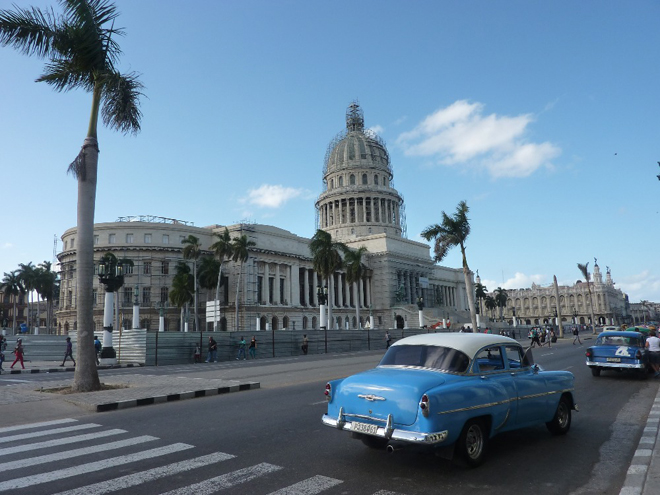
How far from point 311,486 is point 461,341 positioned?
112 inches

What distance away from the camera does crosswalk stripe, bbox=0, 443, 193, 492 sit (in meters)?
5.84

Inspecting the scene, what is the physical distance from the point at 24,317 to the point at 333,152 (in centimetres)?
8048

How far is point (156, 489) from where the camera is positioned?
5516 mm

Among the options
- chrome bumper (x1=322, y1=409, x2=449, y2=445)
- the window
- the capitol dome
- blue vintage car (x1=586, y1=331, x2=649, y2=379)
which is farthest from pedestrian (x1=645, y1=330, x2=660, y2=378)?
the capitol dome

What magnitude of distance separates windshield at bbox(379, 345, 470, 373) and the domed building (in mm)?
30430

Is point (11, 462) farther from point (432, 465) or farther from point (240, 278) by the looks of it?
point (240, 278)

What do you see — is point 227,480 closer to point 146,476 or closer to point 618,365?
point 146,476

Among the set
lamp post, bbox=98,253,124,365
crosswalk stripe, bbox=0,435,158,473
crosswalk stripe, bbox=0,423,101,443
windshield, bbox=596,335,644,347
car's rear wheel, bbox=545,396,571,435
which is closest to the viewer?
crosswalk stripe, bbox=0,435,158,473

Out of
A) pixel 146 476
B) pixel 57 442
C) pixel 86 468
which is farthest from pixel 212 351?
pixel 146 476

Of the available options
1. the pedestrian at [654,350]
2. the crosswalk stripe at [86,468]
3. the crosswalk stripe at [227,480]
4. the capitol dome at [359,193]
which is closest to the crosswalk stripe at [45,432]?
the crosswalk stripe at [86,468]

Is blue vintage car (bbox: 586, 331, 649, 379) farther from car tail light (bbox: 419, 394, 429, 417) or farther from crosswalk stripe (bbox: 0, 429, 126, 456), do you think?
crosswalk stripe (bbox: 0, 429, 126, 456)

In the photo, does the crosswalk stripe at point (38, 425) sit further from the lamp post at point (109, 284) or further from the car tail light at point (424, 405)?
the lamp post at point (109, 284)

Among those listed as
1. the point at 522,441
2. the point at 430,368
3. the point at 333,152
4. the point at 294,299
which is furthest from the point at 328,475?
the point at 333,152

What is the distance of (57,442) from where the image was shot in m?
8.02
